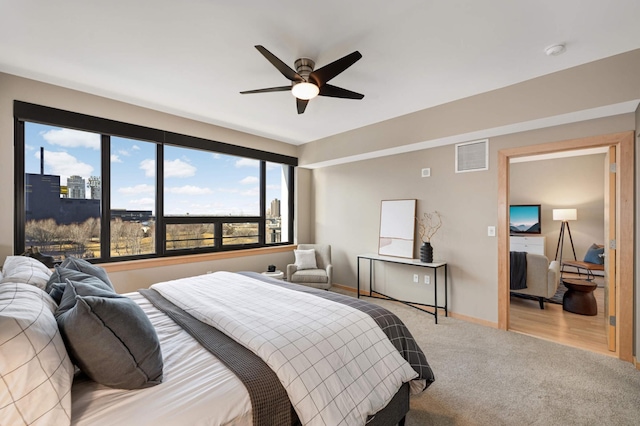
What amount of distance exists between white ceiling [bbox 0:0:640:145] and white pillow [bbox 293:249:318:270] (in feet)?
8.47

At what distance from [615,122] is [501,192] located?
1110mm

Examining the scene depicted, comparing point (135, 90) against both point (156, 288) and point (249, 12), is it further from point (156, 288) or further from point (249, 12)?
point (156, 288)

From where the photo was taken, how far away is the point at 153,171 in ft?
12.5

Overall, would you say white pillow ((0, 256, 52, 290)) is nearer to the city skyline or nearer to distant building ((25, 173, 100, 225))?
distant building ((25, 173, 100, 225))

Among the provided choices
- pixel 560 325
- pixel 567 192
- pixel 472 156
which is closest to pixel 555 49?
pixel 472 156

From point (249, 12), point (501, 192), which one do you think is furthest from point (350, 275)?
point (249, 12)

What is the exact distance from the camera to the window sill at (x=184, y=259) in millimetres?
3348

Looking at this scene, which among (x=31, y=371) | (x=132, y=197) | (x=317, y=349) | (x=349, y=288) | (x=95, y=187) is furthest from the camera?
(x=349, y=288)

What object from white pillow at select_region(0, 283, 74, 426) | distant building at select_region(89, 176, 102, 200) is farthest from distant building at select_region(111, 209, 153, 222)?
white pillow at select_region(0, 283, 74, 426)

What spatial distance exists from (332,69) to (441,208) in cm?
254

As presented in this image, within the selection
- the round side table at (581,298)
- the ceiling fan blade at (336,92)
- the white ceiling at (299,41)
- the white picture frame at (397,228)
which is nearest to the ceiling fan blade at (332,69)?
the ceiling fan blade at (336,92)

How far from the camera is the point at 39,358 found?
91 centimetres

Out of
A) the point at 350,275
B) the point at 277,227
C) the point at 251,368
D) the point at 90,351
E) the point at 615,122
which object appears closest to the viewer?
the point at 90,351

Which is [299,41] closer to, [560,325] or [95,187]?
[95,187]
